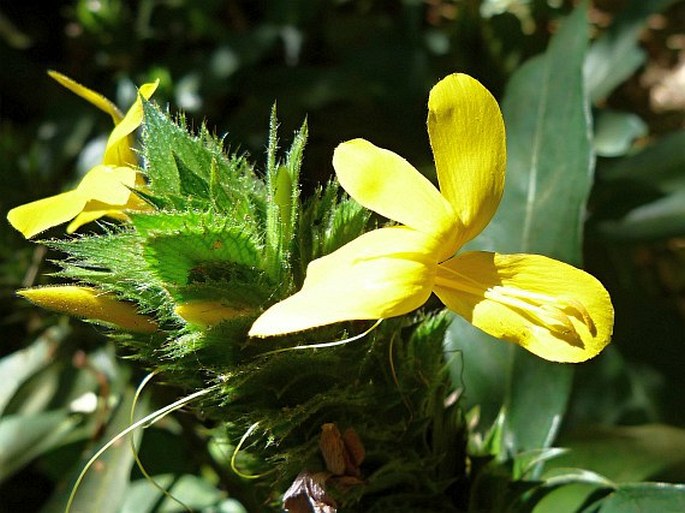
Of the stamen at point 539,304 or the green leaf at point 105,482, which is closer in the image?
the stamen at point 539,304

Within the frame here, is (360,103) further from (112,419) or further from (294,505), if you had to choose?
(294,505)

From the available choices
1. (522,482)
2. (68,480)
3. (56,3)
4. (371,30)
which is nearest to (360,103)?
(371,30)

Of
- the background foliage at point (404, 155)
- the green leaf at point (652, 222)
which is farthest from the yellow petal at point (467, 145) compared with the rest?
the green leaf at point (652, 222)

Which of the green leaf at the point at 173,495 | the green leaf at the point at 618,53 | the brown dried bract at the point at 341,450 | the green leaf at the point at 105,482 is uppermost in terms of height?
the brown dried bract at the point at 341,450

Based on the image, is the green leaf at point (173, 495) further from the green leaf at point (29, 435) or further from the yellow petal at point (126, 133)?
the yellow petal at point (126, 133)

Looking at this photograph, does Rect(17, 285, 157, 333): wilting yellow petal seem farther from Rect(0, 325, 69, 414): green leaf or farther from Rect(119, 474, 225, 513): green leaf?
Rect(0, 325, 69, 414): green leaf

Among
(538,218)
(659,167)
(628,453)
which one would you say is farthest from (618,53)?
(628,453)
